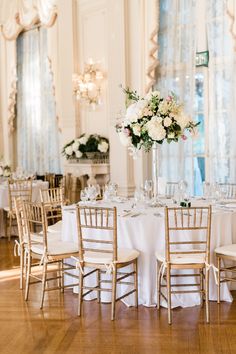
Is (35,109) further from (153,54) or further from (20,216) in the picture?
(20,216)

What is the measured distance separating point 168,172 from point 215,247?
10.6 feet

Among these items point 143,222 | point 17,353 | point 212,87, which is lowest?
point 17,353

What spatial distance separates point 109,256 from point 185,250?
69 cm

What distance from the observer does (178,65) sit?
7707mm

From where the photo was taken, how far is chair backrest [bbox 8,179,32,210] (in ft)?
27.0

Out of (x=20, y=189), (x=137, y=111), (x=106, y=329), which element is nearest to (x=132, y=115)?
(x=137, y=111)

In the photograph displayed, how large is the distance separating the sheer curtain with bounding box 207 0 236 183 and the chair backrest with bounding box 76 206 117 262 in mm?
2832

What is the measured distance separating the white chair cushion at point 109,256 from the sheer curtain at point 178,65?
3.24 m

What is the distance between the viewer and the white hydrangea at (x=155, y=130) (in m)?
4.90

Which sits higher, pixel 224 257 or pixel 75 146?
pixel 75 146

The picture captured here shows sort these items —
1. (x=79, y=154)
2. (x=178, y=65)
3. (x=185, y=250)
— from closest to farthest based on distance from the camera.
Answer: (x=185, y=250)
(x=178, y=65)
(x=79, y=154)

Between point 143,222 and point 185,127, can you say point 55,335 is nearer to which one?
point 143,222

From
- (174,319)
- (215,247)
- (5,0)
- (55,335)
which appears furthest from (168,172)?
(5,0)

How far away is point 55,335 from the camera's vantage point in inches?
162
